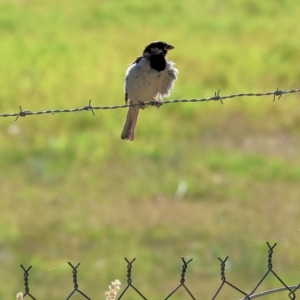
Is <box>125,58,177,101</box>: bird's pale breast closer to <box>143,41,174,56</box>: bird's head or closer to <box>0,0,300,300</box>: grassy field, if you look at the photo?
<box>143,41,174,56</box>: bird's head

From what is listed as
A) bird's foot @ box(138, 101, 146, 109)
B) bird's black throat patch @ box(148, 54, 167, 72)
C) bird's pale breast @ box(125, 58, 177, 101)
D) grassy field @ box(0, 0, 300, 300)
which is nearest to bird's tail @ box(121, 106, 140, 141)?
bird's foot @ box(138, 101, 146, 109)

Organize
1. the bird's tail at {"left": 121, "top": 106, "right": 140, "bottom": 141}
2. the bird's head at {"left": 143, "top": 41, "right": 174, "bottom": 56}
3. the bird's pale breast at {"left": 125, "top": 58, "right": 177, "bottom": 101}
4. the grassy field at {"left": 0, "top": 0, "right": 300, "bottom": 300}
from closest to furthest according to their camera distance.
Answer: the bird's tail at {"left": 121, "top": 106, "right": 140, "bottom": 141}
the bird's pale breast at {"left": 125, "top": 58, "right": 177, "bottom": 101}
the bird's head at {"left": 143, "top": 41, "right": 174, "bottom": 56}
the grassy field at {"left": 0, "top": 0, "right": 300, "bottom": 300}

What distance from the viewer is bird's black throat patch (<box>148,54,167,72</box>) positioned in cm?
532

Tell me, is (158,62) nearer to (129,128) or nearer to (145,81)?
(145,81)

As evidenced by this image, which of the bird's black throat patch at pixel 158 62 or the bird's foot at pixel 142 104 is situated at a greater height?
the bird's black throat patch at pixel 158 62

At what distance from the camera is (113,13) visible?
1733 cm

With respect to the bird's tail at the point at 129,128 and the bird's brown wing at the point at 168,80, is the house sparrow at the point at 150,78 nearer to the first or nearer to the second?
the bird's brown wing at the point at 168,80

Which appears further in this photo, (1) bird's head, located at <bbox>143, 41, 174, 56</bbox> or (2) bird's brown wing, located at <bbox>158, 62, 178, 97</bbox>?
(1) bird's head, located at <bbox>143, 41, 174, 56</bbox>

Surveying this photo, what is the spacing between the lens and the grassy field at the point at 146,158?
7820 millimetres

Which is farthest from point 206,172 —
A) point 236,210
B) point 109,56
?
point 109,56

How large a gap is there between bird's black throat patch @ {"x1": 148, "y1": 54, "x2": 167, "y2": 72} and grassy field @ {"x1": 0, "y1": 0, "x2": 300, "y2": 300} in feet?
7.80

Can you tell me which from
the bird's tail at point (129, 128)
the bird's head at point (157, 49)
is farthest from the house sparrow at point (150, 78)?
the bird's tail at point (129, 128)

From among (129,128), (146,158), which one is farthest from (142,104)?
(146,158)

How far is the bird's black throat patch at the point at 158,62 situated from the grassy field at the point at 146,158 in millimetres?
2378
